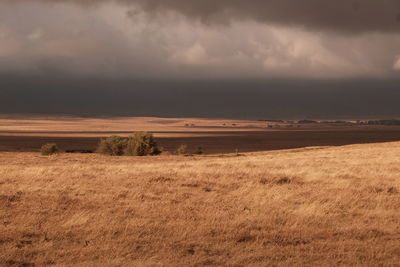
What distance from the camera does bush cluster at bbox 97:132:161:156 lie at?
153 feet

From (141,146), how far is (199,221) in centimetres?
3635

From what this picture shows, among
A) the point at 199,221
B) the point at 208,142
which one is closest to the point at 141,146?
the point at 199,221

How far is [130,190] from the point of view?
49.6 ft

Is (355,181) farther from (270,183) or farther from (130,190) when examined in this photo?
(130,190)

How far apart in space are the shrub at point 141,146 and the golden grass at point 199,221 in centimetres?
2825

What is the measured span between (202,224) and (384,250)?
12.6ft

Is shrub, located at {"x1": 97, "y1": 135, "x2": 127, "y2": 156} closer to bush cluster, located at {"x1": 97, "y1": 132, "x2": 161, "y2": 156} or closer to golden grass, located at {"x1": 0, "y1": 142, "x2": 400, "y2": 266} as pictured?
bush cluster, located at {"x1": 97, "y1": 132, "x2": 161, "y2": 156}

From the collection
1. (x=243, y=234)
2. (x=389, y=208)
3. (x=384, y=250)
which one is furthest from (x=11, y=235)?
(x=389, y=208)

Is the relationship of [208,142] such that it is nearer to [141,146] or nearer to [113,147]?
[113,147]

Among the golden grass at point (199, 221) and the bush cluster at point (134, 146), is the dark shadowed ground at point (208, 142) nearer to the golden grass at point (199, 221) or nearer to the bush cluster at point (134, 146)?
the bush cluster at point (134, 146)

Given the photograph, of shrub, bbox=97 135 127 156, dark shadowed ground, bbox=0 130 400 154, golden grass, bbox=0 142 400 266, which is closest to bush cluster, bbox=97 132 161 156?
shrub, bbox=97 135 127 156

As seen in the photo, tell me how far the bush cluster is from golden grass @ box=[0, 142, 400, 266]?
28545 millimetres

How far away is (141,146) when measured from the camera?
46594mm

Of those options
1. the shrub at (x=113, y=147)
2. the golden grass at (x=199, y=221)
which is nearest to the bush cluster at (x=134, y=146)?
the shrub at (x=113, y=147)
